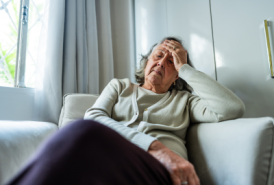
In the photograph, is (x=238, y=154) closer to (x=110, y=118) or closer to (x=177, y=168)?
(x=177, y=168)

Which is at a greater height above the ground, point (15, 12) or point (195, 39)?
point (15, 12)

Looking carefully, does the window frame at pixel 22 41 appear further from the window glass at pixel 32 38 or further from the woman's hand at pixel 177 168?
the woman's hand at pixel 177 168

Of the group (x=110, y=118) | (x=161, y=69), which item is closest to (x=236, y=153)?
(x=110, y=118)

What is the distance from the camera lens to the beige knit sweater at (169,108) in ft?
2.71

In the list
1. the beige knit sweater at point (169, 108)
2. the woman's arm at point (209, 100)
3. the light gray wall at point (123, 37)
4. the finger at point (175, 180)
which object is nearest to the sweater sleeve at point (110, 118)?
the beige knit sweater at point (169, 108)

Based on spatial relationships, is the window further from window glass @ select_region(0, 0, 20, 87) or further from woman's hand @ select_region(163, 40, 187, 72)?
woman's hand @ select_region(163, 40, 187, 72)

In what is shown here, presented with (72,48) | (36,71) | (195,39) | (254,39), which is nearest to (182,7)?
(195,39)

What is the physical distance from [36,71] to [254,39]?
141 centimetres

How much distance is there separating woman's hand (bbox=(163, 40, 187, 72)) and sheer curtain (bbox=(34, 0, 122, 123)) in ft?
2.48

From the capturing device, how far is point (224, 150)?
0.68m

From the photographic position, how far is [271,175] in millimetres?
583

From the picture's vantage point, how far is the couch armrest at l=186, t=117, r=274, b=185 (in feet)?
1.93

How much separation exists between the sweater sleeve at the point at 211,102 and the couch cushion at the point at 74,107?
1.98 feet

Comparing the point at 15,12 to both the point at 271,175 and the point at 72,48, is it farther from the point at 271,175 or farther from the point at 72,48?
the point at 271,175
